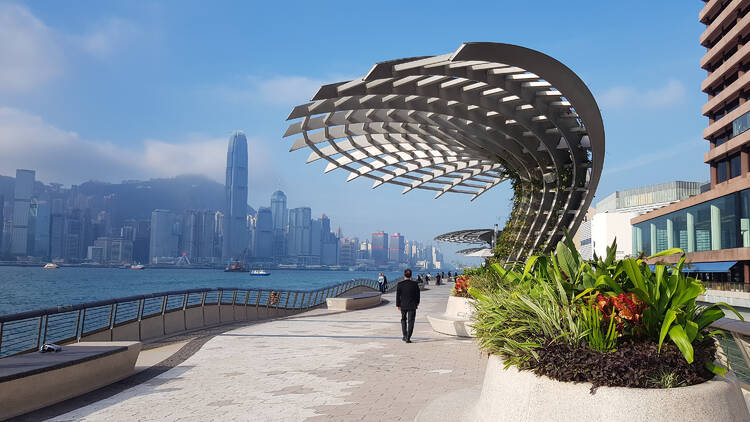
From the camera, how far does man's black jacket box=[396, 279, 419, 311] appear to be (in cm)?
1245

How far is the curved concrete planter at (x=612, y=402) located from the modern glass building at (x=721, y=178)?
38219 mm

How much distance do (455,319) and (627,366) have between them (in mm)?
10177

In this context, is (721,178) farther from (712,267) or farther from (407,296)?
(407,296)

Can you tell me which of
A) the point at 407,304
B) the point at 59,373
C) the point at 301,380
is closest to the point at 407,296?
the point at 407,304

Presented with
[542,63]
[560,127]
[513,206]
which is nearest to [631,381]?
[542,63]

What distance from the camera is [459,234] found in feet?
185

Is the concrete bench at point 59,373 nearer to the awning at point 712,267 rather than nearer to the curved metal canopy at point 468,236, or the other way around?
the awning at point 712,267

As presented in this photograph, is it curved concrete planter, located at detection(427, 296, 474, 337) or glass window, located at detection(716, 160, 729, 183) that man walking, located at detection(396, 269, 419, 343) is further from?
glass window, located at detection(716, 160, 729, 183)

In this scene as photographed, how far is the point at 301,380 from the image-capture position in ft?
→ 27.4

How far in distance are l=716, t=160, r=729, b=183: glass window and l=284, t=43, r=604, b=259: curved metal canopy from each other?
2540cm

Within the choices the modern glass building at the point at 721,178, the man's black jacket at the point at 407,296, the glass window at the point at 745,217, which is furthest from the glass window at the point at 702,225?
the man's black jacket at the point at 407,296

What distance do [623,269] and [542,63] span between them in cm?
1193

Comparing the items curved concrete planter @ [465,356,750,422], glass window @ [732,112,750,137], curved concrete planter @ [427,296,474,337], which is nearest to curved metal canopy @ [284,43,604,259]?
curved concrete planter @ [427,296,474,337]

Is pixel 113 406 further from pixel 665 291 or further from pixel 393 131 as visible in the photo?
pixel 393 131
